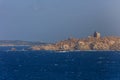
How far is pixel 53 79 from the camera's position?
90.7m

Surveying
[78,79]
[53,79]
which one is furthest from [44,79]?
[78,79]

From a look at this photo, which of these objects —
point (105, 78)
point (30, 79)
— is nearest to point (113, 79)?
point (105, 78)

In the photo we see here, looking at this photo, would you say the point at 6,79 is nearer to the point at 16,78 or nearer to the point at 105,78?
the point at 16,78

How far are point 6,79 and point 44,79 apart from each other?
8667mm

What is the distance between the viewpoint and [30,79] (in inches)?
3620

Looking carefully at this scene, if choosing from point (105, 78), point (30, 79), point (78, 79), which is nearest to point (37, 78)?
point (30, 79)

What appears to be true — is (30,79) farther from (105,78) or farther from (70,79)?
(105,78)

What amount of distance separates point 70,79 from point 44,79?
6.05 meters

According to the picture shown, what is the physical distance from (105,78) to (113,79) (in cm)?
509

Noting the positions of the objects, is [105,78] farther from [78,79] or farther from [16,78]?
[16,78]

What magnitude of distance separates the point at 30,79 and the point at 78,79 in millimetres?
11025

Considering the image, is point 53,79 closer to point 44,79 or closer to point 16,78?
point 44,79

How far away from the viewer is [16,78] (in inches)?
3750

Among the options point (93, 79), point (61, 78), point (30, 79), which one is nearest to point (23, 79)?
point (30, 79)
